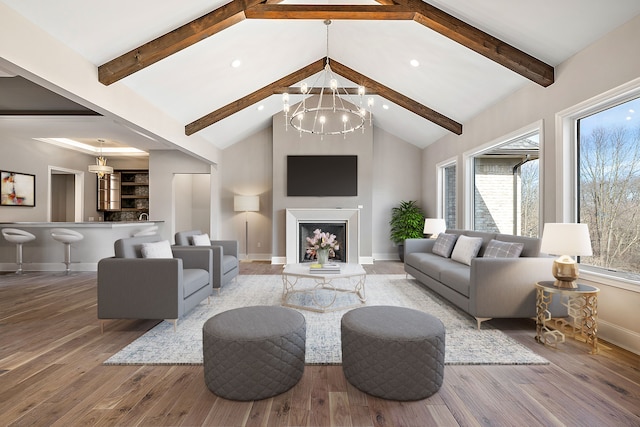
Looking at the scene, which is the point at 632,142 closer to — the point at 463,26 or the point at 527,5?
the point at 527,5

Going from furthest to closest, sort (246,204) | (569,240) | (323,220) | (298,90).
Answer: (246,204), (323,220), (298,90), (569,240)

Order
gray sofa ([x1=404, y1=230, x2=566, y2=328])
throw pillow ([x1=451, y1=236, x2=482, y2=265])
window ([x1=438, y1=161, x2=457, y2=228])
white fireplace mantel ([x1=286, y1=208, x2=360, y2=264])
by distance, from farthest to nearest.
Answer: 1. white fireplace mantel ([x1=286, y1=208, x2=360, y2=264])
2. window ([x1=438, y1=161, x2=457, y2=228])
3. throw pillow ([x1=451, y1=236, x2=482, y2=265])
4. gray sofa ([x1=404, y1=230, x2=566, y2=328])

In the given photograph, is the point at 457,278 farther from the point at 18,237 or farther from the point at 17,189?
the point at 17,189

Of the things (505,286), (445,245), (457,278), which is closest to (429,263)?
(445,245)

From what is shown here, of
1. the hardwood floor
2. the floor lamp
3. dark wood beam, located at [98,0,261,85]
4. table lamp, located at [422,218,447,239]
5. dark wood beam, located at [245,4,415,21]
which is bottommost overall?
the hardwood floor

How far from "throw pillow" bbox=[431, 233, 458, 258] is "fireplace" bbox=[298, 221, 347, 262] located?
7.80 ft

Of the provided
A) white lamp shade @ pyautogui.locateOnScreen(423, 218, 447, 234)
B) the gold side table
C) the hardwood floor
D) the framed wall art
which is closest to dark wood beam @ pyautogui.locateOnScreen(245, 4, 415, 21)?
the gold side table

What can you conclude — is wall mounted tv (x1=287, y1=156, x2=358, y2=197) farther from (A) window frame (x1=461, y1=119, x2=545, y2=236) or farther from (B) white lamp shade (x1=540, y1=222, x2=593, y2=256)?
(B) white lamp shade (x1=540, y1=222, x2=593, y2=256)

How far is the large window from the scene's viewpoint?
8.92 ft

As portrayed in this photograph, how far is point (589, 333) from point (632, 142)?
1.68 meters

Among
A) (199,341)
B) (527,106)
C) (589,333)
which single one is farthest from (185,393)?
(527,106)

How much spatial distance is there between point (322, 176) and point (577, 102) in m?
4.74

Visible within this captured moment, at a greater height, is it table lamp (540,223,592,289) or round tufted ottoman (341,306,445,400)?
table lamp (540,223,592,289)

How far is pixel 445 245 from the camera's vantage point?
189 inches
